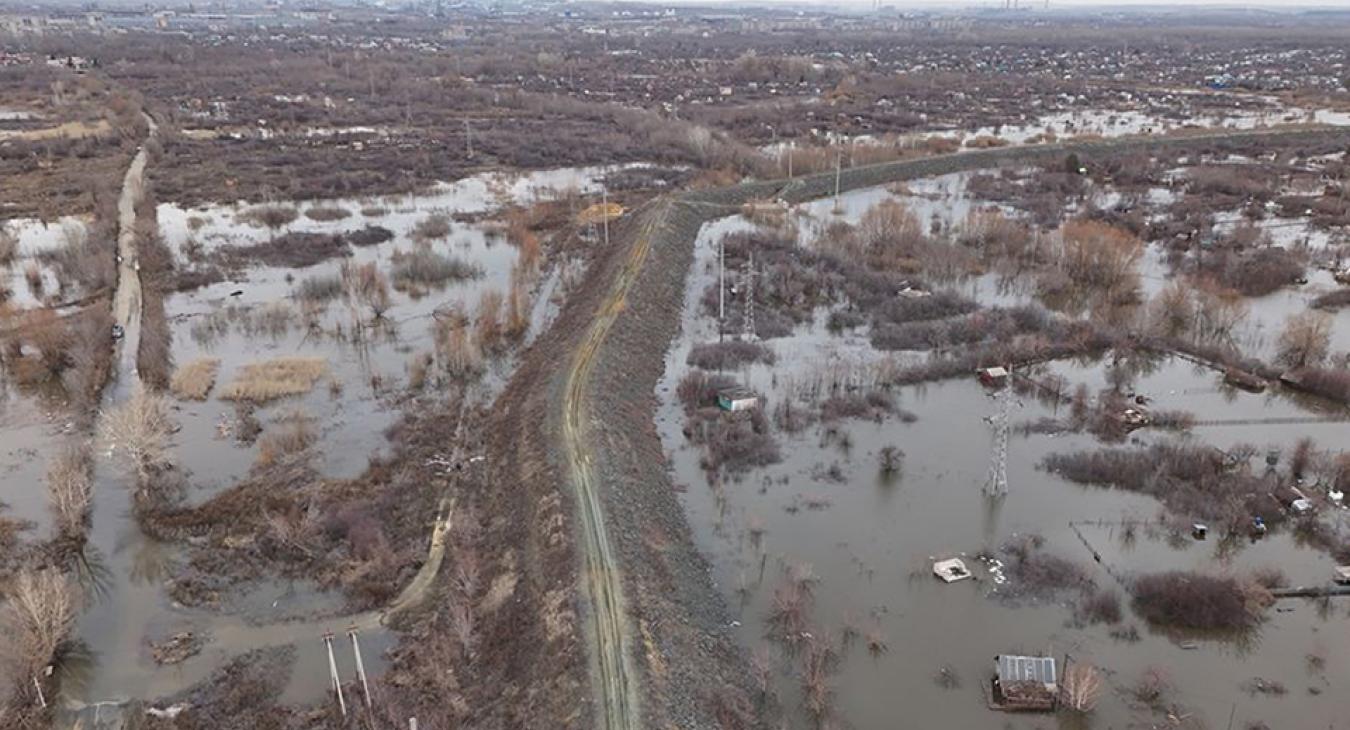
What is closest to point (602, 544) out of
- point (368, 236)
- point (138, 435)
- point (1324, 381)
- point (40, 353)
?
point (138, 435)

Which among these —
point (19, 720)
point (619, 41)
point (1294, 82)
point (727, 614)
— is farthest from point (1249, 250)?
point (619, 41)

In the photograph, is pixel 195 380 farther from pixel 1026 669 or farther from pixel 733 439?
pixel 1026 669

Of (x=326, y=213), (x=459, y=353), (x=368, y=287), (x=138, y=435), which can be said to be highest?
(x=326, y=213)

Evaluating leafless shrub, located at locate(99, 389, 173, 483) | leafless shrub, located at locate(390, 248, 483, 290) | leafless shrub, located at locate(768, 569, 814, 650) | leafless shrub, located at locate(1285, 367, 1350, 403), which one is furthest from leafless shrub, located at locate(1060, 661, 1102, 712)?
leafless shrub, located at locate(390, 248, 483, 290)

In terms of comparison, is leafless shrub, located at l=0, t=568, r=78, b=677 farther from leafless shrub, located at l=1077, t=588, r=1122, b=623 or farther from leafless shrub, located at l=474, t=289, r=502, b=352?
leafless shrub, located at l=1077, t=588, r=1122, b=623

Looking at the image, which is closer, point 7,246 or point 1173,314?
point 1173,314

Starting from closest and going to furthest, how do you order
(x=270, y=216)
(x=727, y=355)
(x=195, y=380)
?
(x=195, y=380)
(x=727, y=355)
(x=270, y=216)
